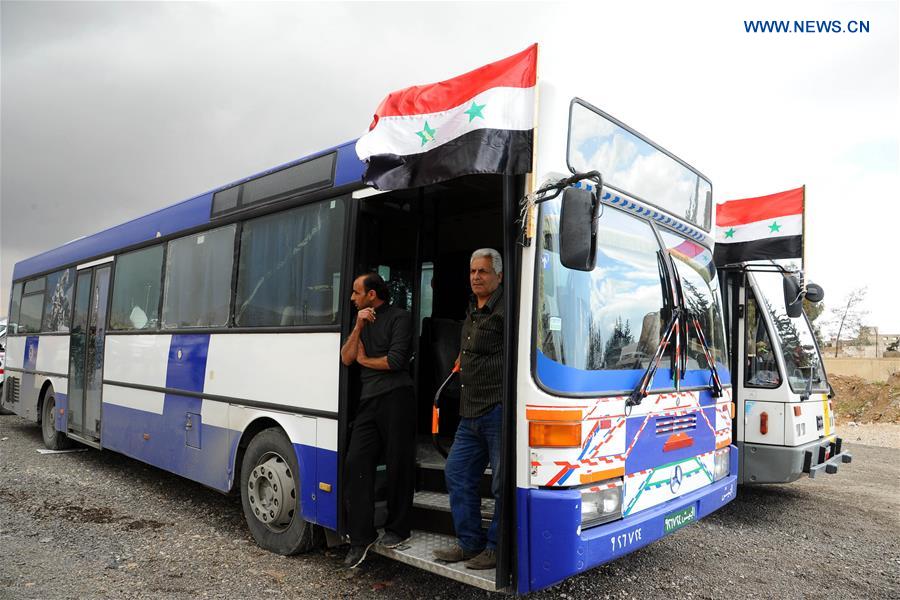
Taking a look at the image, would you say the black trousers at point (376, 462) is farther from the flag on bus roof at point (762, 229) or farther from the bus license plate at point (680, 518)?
the flag on bus roof at point (762, 229)

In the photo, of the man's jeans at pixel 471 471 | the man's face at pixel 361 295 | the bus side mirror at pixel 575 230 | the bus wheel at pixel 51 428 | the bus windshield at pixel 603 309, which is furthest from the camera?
the bus wheel at pixel 51 428

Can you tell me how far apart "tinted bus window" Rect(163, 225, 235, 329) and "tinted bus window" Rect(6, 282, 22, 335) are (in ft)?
21.7

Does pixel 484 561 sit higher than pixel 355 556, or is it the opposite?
pixel 484 561

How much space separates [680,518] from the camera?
4.01 m

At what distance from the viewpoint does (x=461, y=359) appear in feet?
12.8

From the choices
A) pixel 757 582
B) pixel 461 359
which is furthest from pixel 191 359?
pixel 757 582

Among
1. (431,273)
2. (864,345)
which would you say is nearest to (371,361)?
(431,273)

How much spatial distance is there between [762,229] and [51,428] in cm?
993

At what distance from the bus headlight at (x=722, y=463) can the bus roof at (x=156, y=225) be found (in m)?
3.27

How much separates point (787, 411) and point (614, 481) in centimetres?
384

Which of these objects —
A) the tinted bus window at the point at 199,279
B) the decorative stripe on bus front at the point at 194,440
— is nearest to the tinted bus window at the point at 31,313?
the decorative stripe on bus front at the point at 194,440

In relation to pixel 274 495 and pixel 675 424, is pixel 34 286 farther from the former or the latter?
pixel 675 424

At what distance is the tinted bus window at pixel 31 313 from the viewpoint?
10149 mm

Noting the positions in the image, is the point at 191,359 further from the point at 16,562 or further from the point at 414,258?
the point at 414,258
